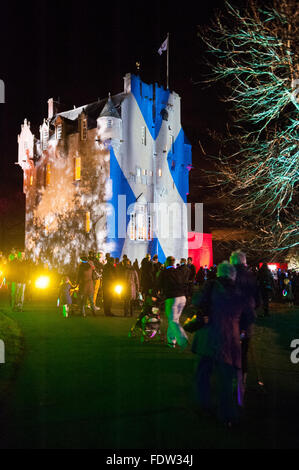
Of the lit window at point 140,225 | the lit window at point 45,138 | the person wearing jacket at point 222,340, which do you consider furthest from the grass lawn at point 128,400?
the lit window at point 45,138

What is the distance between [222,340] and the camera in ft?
18.9

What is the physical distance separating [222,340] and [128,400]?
179 cm

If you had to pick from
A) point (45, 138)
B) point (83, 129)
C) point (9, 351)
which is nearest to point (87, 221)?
point (83, 129)

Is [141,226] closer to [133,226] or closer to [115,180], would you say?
[133,226]

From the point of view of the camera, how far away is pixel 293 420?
A: 19.5ft

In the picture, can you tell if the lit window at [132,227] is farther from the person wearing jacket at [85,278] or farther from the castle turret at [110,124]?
the person wearing jacket at [85,278]

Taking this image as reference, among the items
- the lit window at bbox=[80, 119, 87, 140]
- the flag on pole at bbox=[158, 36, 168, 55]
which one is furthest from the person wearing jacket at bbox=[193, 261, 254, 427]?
the flag on pole at bbox=[158, 36, 168, 55]

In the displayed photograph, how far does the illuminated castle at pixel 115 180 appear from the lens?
124 ft

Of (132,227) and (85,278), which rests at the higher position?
(132,227)

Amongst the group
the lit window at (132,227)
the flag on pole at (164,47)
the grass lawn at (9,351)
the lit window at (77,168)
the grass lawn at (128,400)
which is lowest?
the grass lawn at (128,400)

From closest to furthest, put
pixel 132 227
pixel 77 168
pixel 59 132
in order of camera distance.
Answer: pixel 132 227 → pixel 77 168 → pixel 59 132

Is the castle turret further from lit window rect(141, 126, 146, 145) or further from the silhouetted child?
the silhouetted child

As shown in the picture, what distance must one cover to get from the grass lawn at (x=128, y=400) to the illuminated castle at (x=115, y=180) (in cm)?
2646
